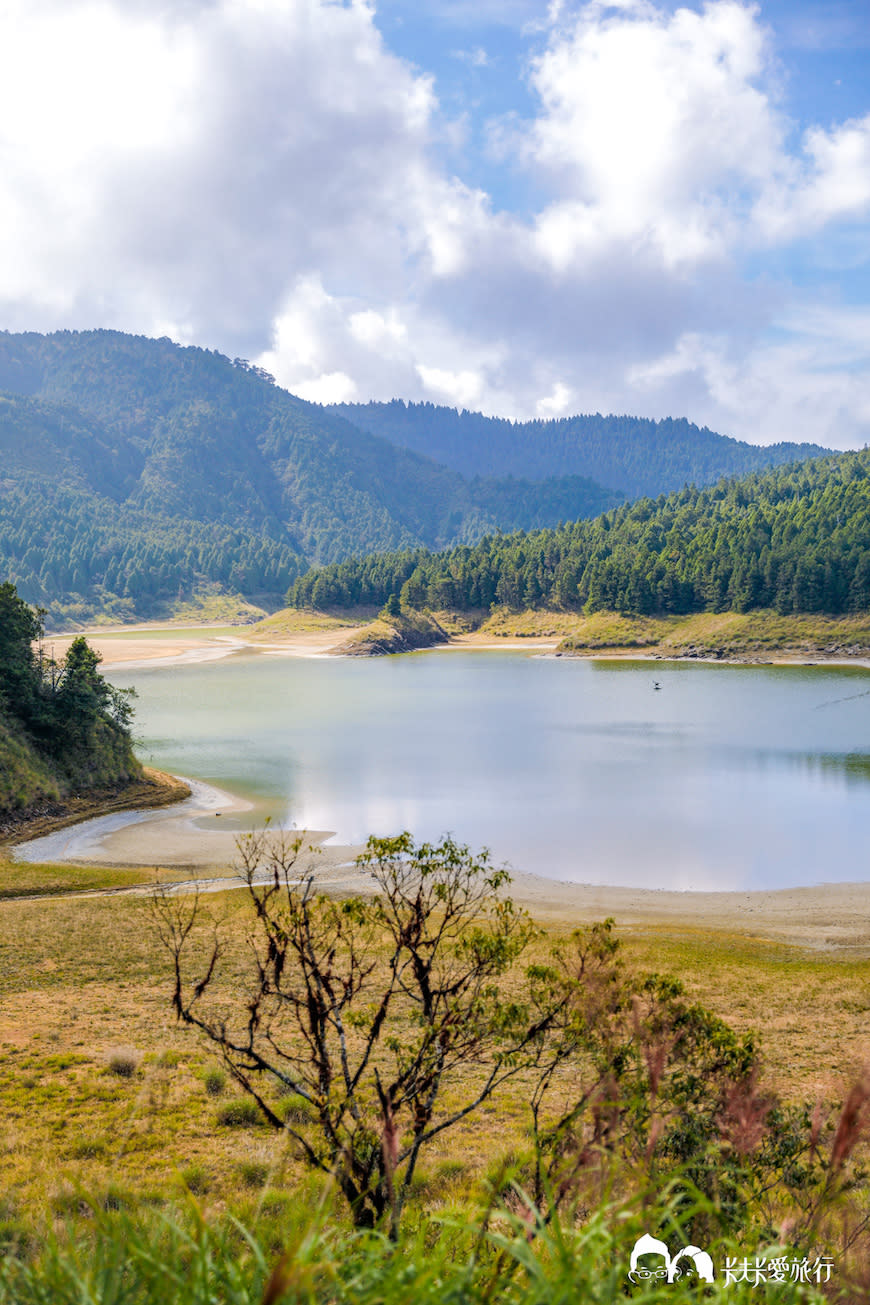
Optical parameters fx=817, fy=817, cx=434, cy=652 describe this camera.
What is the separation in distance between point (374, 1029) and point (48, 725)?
37.9 m

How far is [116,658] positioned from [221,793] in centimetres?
9626

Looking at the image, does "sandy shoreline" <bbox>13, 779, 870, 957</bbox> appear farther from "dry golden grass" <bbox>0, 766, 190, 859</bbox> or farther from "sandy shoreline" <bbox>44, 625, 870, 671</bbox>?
"sandy shoreline" <bbox>44, 625, 870, 671</bbox>

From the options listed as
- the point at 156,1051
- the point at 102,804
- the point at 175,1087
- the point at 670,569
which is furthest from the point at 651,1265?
the point at 670,569

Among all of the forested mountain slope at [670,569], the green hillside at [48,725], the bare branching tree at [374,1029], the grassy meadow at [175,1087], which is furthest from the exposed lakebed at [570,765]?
the forested mountain slope at [670,569]

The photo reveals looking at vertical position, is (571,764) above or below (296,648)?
below

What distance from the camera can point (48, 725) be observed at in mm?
40438

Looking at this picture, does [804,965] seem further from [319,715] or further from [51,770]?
[319,715]

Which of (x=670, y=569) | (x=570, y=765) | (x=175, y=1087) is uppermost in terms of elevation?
(x=670, y=569)

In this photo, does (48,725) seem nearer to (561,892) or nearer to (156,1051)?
(561,892)

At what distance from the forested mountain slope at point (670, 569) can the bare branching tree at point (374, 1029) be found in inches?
5054

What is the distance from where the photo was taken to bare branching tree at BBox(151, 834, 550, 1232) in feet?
22.3

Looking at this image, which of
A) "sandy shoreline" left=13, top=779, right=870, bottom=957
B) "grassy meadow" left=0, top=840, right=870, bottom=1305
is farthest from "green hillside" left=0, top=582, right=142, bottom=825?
"grassy meadow" left=0, top=840, right=870, bottom=1305

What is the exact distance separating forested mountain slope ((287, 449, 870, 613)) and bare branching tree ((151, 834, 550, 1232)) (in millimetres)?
128374

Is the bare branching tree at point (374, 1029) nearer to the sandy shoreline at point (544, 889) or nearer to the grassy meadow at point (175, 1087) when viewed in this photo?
the grassy meadow at point (175, 1087)
